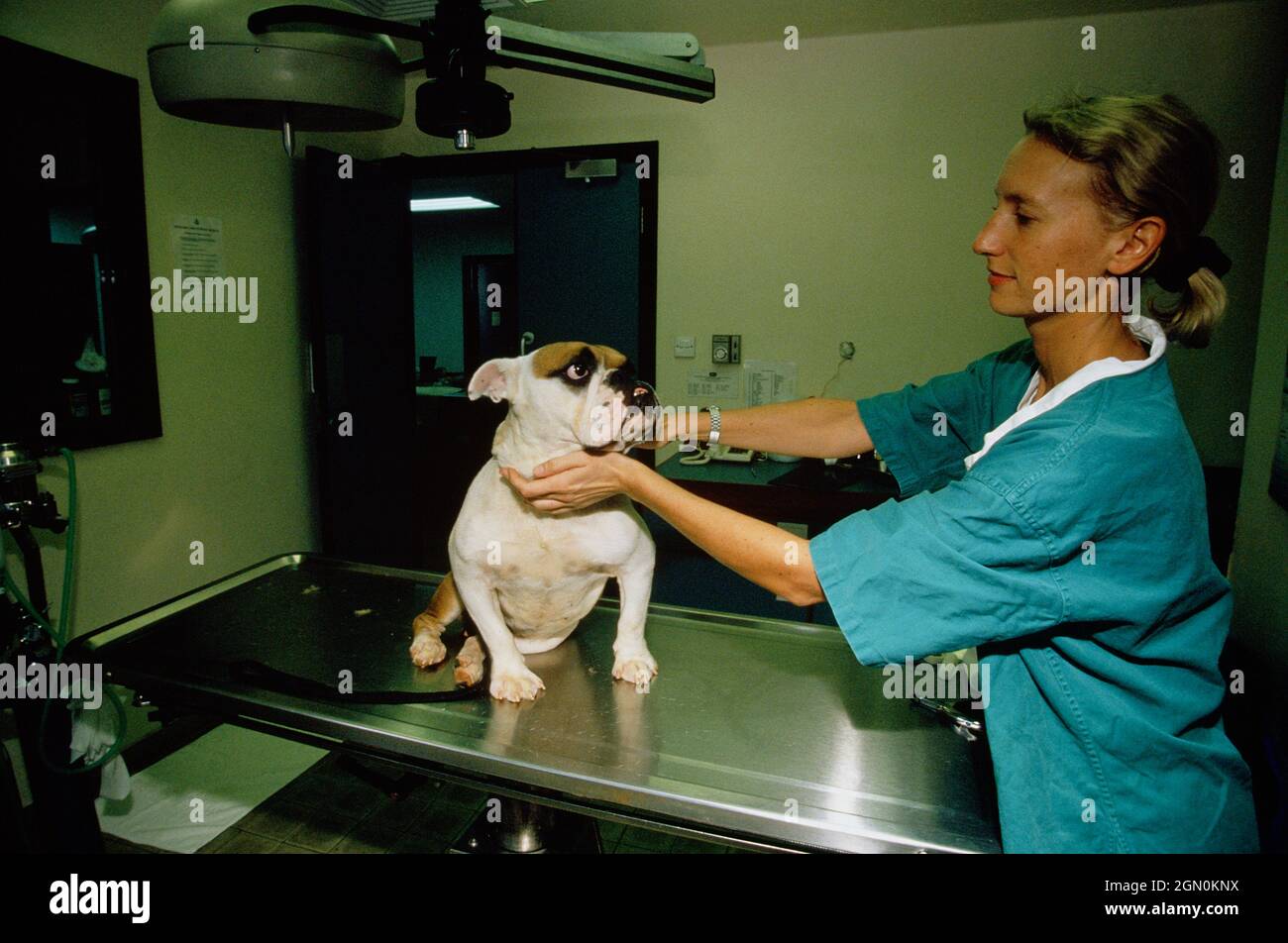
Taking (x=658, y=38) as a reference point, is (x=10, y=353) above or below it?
below

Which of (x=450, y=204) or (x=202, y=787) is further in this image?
(x=450, y=204)

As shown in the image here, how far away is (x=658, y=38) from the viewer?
1.34 metres

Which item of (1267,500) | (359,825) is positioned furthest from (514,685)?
(1267,500)

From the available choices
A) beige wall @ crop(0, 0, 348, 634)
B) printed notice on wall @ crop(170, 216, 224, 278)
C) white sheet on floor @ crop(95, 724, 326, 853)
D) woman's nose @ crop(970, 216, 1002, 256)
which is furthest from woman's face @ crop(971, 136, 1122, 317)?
printed notice on wall @ crop(170, 216, 224, 278)

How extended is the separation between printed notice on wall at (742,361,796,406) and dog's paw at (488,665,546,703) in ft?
8.53

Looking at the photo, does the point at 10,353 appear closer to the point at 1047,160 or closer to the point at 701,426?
the point at 701,426

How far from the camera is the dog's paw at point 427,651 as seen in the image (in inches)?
57.1

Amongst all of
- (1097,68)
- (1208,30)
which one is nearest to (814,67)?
(1097,68)

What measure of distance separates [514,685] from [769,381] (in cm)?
271

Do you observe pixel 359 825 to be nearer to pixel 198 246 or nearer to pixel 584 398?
pixel 584 398

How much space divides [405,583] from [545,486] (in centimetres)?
74

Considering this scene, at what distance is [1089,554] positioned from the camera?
0.98 metres

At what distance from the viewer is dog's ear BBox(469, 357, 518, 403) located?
1.42 meters

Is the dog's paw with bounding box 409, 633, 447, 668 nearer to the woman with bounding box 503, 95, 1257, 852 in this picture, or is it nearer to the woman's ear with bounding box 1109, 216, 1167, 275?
the woman with bounding box 503, 95, 1257, 852
